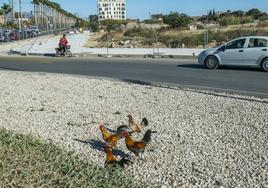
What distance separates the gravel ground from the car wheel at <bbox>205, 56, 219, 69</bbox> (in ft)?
23.5

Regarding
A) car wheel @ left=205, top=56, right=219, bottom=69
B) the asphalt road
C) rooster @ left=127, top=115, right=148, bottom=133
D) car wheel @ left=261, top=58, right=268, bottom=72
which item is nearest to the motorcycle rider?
the asphalt road

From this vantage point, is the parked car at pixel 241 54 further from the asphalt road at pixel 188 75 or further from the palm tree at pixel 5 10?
the palm tree at pixel 5 10

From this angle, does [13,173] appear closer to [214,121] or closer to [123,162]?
[123,162]

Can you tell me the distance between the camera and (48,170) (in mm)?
5492

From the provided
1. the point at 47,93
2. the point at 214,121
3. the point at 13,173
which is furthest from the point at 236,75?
the point at 13,173

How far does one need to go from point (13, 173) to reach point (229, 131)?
14.9 feet

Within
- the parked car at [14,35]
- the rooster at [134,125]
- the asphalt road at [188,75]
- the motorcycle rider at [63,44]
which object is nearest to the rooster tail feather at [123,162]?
the rooster at [134,125]

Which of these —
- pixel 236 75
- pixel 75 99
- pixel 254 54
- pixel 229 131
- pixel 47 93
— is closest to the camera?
pixel 229 131

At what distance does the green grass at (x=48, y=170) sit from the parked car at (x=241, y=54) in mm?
14591

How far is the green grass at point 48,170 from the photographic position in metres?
5.14

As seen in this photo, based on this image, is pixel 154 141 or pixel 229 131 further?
pixel 229 131

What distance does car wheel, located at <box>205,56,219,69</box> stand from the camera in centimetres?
2119

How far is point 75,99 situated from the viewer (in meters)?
12.5

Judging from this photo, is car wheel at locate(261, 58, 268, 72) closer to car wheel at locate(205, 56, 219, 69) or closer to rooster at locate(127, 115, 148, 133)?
car wheel at locate(205, 56, 219, 69)
